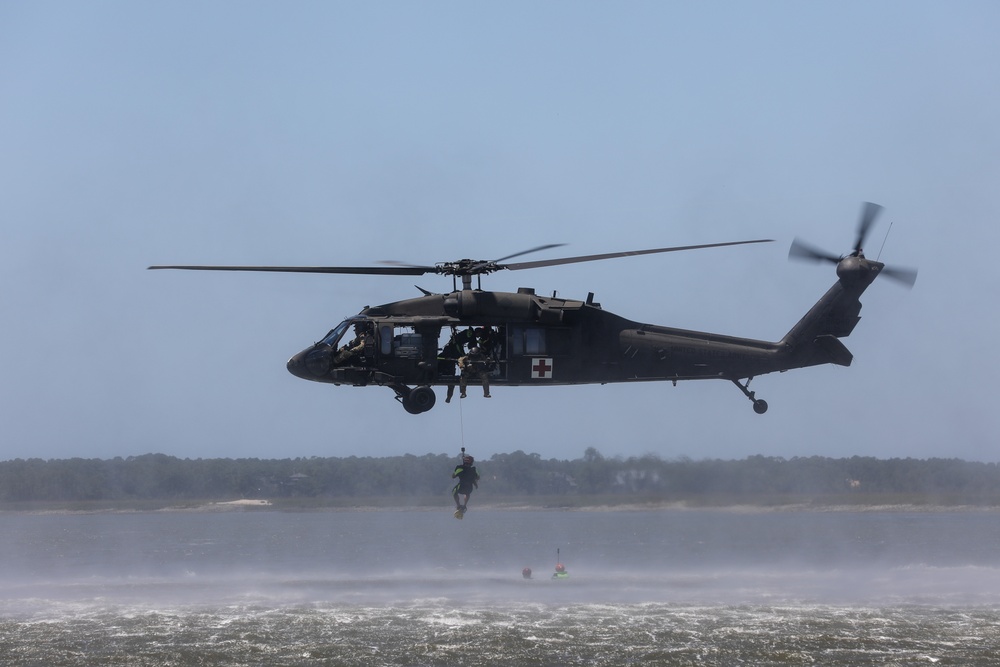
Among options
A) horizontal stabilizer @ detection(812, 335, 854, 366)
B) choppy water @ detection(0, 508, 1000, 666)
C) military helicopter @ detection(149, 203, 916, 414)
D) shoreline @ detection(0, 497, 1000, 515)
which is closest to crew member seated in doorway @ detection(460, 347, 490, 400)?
military helicopter @ detection(149, 203, 916, 414)

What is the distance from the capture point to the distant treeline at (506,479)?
5081 cm

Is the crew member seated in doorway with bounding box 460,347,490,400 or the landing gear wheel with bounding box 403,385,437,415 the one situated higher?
the crew member seated in doorway with bounding box 460,347,490,400

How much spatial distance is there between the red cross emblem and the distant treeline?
8.62 m

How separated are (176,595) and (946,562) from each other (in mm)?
28614

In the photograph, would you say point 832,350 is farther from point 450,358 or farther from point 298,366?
point 298,366

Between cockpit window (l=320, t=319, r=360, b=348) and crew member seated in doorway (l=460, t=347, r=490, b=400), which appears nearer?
crew member seated in doorway (l=460, t=347, r=490, b=400)

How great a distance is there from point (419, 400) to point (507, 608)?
289 inches

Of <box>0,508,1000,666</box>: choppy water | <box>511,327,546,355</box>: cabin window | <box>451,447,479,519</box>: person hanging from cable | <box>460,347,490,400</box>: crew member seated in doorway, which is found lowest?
<box>0,508,1000,666</box>: choppy water

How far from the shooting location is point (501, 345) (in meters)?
21.3

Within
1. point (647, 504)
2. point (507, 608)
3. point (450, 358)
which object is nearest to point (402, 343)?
point (450, 358)

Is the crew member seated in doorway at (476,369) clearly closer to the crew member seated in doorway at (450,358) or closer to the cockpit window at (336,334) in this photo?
the crew member seated in doorway at (450,358)

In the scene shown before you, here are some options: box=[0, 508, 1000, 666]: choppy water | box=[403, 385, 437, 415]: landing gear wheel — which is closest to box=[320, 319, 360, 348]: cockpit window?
box=[403, 385, 437, 415]: landing gear wheel

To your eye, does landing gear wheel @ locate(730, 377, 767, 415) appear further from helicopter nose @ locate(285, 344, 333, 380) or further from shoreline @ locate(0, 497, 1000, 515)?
shoreline @ locate(0, 497, 1000, 515)

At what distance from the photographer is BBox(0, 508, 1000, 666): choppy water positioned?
20922mm
